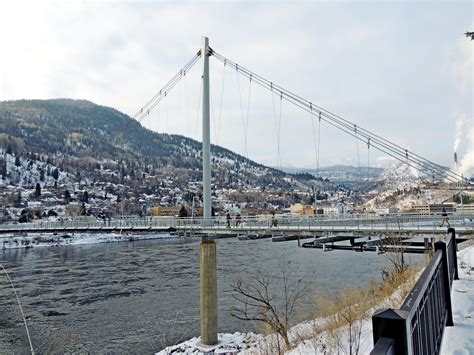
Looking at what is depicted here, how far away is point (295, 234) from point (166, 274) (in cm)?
1297

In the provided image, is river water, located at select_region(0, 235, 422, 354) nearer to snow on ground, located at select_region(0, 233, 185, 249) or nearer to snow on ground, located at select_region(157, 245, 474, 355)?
snow on ground, located at select_region(157, 245, 474, 355)

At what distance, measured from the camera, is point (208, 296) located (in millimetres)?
14773

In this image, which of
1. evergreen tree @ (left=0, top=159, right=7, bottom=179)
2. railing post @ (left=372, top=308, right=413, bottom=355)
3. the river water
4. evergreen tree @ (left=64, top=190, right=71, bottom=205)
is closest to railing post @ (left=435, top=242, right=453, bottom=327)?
railing post @ (left=372, top=308, right=413, bottom=355)

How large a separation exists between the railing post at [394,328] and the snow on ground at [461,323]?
6.58ft

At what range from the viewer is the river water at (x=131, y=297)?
14555 millimetres

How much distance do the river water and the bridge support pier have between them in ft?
3.81

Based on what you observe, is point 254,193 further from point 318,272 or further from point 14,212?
point 318,272

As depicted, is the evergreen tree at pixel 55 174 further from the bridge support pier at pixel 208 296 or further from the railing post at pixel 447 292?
the railing post at pixel 447 292

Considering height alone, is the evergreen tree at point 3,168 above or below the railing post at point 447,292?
above

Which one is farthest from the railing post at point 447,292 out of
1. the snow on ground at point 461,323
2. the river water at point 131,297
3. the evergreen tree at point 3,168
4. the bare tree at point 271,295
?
the evergreen tree at point 3,168

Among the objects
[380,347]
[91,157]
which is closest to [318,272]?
[380,347]

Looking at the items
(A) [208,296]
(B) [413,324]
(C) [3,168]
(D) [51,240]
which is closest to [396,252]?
(A) [208,296]

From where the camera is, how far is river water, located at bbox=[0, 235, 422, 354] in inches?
573

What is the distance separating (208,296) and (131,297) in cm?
746
